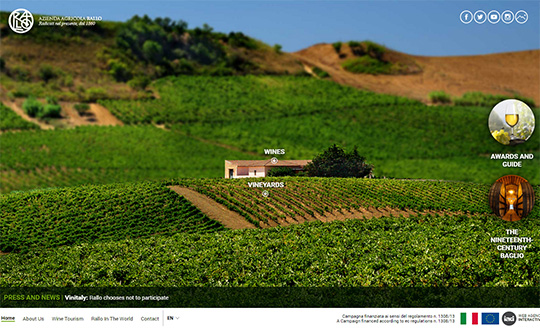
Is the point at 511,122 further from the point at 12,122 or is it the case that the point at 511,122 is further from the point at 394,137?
the point at 12,122

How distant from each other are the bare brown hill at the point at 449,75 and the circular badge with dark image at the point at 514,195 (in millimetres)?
60846

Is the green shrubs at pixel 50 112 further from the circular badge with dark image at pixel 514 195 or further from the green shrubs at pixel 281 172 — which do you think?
the circular badge with dark image at pixel 514 195

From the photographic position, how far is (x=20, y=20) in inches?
595

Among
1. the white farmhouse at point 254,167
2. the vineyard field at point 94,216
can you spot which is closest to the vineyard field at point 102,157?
the vineyard field at point 94,216

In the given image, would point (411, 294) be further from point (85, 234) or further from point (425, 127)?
point (425, 127)

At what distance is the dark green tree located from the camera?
68.4ft

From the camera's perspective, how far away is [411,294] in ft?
43.6

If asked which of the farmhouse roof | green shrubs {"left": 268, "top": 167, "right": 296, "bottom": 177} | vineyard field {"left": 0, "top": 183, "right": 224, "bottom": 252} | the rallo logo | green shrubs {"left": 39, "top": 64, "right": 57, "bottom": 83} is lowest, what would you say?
vineyard field {"left": 0, "top": 183, "right": 224, "bottom": 252}

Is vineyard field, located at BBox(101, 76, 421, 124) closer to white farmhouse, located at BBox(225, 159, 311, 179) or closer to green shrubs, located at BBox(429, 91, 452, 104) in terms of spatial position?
green shrubs, located at BBox(429, 91, 452, 104)

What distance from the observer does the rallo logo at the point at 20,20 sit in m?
15.0

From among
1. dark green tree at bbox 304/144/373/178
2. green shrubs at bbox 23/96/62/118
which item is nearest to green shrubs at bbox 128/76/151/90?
green shrubs at bbox 23/96/62/118

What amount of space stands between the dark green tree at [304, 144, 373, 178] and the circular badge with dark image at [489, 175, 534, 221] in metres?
8.37
